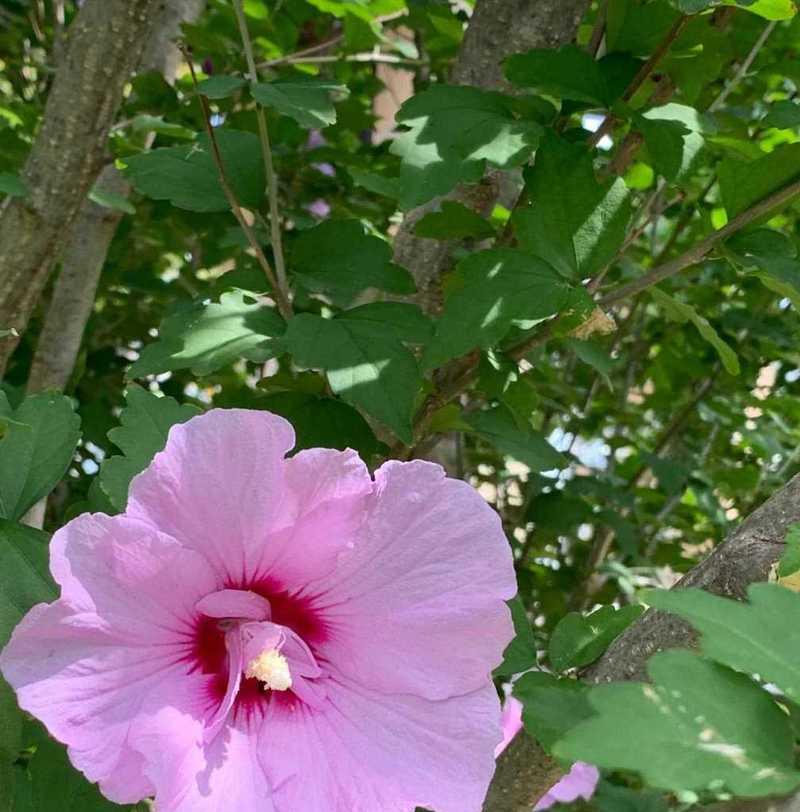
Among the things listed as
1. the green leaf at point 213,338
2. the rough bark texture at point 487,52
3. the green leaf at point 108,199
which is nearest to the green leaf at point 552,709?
the green leaf at point 213,338

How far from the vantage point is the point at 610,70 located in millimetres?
887

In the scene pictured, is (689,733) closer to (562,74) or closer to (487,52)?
(562,74)

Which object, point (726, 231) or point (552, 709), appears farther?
point (726, 231)

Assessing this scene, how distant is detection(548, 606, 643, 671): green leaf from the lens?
710 millimetres

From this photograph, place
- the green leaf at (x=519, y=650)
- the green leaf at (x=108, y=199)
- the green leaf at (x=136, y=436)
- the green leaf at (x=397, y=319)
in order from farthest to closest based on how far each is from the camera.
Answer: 1. the green leaf at (x=108, y=199)
2. the green leaf at (x=397, y=319)
3. the green leaf at (x=519, y=650)
4. the green leaf at (x=136, y=436)

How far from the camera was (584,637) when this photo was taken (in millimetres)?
717

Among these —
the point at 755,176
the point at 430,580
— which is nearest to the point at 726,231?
the point at 755,176

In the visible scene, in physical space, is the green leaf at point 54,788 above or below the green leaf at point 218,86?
below

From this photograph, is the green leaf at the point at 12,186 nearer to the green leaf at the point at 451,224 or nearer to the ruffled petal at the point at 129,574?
the green leaf at the point at 451,224

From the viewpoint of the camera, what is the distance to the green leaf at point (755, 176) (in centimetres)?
80

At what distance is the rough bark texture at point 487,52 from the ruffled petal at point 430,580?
48cm

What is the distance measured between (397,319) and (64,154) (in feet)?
1.16

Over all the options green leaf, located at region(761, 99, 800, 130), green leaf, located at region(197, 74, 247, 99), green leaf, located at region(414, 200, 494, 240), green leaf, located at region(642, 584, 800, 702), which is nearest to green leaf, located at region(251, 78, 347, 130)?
green leaf, located at region(197, 74, 247, 99)

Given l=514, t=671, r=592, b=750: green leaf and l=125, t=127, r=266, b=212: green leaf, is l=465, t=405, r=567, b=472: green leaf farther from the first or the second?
l=514, t=671, r=592, b=750: green leaf
